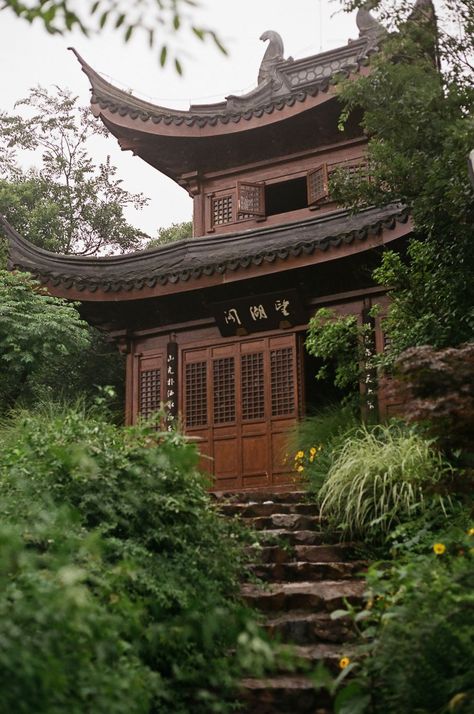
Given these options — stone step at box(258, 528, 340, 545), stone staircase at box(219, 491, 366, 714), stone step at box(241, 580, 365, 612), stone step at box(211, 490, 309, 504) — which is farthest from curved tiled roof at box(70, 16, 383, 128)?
stone step at box(241, 580, 365, 612)

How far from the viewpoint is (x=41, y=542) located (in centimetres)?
412

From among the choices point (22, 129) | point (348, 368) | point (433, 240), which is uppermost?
point (22, 129)

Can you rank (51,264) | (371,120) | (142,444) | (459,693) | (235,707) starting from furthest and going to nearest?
(51,264), (371,120), (142,444), (235,707), (459,693)

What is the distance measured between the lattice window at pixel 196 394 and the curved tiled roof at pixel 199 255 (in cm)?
130

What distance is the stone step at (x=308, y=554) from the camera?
19.9 ft

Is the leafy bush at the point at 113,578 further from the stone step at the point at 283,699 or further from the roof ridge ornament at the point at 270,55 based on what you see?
the roof ridge ornament at the point at 270,55

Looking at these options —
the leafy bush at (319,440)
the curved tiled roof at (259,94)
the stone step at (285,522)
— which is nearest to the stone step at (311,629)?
the stone step at (285,522)

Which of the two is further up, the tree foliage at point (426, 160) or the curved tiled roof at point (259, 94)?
the curved tiled roof at point (259, 94)

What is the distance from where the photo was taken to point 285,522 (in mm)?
6730

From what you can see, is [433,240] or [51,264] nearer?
[433,240]

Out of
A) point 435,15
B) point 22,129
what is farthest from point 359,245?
point 22,129

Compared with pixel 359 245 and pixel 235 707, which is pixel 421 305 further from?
pixel 235 707

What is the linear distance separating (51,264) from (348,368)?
4451mm

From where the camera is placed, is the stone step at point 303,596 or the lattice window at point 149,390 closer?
the stone step at point 303,596
